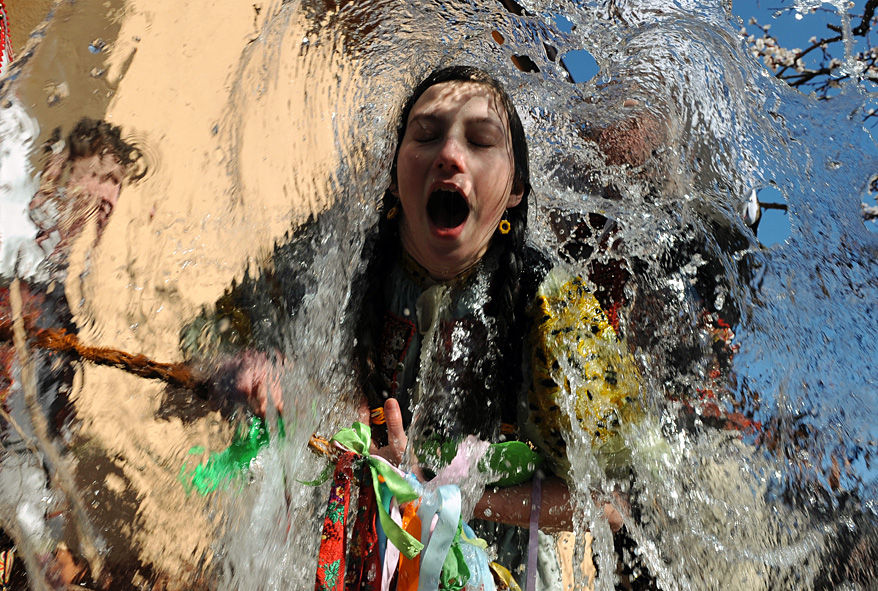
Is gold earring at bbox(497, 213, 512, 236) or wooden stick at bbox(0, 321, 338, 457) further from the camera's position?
gold earring at bbox(497, 213, 512, 236)

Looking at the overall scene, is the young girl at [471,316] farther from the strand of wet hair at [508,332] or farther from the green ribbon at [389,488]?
the green ribbon at [389,488]

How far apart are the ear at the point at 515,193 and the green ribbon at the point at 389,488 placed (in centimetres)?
85

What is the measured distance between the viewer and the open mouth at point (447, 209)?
61.8 inches

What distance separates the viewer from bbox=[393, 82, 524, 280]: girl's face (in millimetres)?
1544

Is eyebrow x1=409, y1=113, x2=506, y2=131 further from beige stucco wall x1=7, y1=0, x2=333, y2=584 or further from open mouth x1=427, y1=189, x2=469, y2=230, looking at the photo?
beige stucco wall x1=7, y1=0, x2=333, y2=584

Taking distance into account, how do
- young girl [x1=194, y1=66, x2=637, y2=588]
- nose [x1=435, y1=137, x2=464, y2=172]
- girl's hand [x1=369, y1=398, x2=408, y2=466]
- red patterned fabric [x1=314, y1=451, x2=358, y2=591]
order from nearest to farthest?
red patterned fabric [x1=314, y1=451, x2=358, y2=591] → girl's hand [x1=369, y1=398, x2=408, y2=466] → young girl [x1=194, y1=66, x2=637, y2=588] → nose [x1=435, y1=137, x2=464, y2=172]

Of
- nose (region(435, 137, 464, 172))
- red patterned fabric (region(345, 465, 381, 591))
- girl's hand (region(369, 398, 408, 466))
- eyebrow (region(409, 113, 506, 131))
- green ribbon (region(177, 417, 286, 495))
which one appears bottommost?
green ribbon (region(177, 417, 286, 495))

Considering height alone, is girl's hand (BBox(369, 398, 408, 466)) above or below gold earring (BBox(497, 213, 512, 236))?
below

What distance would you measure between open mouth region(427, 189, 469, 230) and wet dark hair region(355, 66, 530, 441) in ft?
0.50

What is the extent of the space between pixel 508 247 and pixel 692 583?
3.54ft

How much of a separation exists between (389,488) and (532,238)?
1067mm

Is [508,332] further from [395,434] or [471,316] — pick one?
[395,434]

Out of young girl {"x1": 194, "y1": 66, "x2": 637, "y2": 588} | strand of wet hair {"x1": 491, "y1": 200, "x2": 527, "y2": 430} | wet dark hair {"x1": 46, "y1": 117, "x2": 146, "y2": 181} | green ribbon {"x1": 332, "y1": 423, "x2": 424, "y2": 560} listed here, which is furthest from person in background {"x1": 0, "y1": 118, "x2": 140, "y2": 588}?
strand of wet hair {"x1": 491, "y1": 200, "x2": 527, "y2": 430}

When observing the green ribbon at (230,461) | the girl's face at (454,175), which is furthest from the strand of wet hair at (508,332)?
the green ribbon at (230,461)
